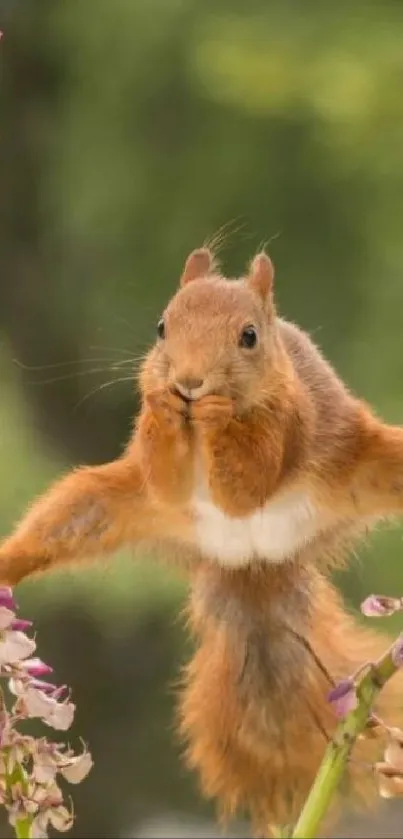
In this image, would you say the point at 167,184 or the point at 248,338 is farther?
the point at 167,184

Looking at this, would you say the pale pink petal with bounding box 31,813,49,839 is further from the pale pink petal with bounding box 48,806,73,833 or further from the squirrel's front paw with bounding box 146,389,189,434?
the squirrel's front paw with bounding box 146,389,189,434

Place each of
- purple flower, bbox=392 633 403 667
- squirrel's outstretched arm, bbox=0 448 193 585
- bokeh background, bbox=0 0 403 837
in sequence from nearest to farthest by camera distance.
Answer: purple flower, bbox=392 633 403 667 → squirrel's outstretched arm, bbox=0 448 193 585 → bokeh background, bbox=0 0 403 837

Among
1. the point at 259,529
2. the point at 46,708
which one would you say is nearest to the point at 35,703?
the point at 46,708

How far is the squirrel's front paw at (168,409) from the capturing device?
0.38 meters

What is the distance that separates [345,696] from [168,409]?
106 millimetres

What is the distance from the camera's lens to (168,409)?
387mm

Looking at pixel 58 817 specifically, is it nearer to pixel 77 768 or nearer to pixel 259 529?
pixel 77 768

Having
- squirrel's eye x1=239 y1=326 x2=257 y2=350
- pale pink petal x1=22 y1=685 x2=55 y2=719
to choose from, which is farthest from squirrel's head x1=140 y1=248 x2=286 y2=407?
pale pink petal x1=22 y1=685 x2=55 y2=719

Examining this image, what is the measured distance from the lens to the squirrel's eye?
1.28 feet

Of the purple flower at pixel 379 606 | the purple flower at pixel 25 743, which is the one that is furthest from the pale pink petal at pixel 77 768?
the purple flower at pixel 379 606

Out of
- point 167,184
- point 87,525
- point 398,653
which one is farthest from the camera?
point 167,184

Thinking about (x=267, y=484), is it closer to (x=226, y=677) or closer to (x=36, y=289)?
(x=226, y=677)

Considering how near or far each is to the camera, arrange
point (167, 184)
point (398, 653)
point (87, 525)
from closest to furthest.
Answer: point (398, 653) → point (87, 525) → point (167, 184)

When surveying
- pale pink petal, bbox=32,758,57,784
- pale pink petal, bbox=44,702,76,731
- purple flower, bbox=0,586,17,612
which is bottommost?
pale pink petal, bbox=32,758,57,784
